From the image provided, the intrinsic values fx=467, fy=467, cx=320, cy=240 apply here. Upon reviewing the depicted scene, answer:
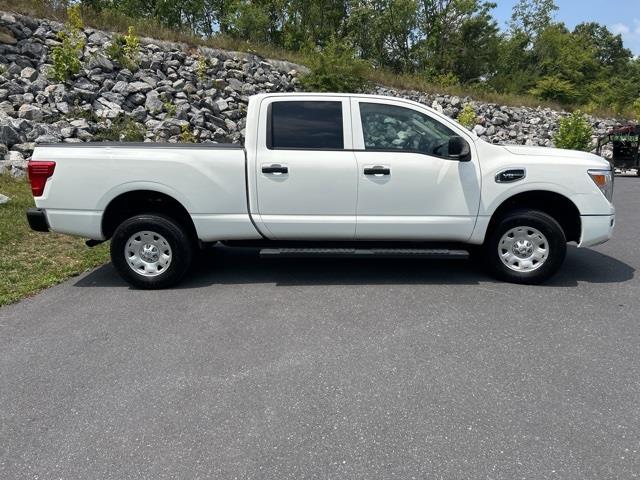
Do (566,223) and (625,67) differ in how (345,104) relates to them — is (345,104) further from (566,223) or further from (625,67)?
(625,67)

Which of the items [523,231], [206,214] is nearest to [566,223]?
[523,231]

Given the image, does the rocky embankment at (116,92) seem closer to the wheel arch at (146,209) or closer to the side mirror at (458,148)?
the wheel arch at (146,209)

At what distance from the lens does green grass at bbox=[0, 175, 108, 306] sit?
5.22 meters

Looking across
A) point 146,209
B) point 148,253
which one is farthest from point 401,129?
point 148,253

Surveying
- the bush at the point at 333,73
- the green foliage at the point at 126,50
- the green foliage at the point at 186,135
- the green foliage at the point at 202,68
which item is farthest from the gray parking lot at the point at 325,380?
the bush at the point at 333,73

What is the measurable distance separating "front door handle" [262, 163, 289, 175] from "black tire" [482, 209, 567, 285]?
2.38 meters

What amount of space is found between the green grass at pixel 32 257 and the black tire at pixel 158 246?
3.31 feet

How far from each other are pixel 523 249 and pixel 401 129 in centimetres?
188

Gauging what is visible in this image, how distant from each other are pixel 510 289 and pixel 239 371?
3.14m

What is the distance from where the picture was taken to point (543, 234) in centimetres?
505

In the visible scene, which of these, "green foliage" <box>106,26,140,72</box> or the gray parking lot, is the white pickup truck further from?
"green foliage" <box>106,26,140,72</box>

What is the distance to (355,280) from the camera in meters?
5.39

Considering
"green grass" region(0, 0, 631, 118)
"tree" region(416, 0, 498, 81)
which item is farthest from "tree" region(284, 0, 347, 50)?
"green grass" region(0, 0, 631, 118)

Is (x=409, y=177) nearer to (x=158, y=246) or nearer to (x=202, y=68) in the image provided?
(x=158, y=246)
